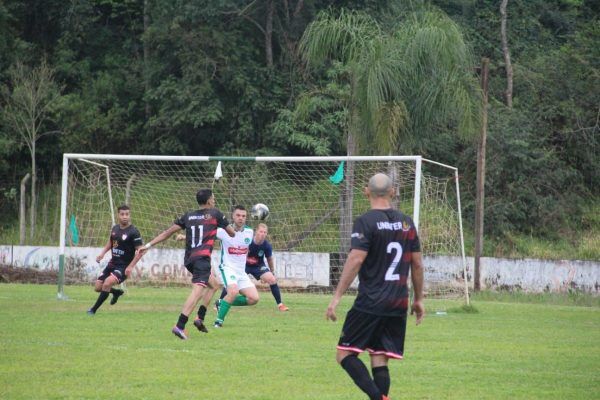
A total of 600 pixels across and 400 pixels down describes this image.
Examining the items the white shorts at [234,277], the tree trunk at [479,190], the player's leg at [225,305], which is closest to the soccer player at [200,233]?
the player's leg at [225,305]

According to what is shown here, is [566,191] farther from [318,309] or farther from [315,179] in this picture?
[318,309]

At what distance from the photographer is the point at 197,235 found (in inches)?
541

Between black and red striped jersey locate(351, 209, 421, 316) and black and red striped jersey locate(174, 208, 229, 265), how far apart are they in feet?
19.9

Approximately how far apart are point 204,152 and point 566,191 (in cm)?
1483

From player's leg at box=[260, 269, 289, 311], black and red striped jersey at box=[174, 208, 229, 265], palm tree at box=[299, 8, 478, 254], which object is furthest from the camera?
palm tree at box=[299, 8, 478, 254]

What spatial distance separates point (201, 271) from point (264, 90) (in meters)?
26.4

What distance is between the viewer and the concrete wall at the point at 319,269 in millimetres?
27391

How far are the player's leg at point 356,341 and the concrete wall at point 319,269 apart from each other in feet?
62.6

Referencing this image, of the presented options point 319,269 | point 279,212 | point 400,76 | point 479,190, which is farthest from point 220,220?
point 479,190

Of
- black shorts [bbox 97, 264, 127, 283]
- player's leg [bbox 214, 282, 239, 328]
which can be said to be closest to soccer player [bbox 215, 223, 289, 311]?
black shorts [bbox 97, 264, 127, 283]

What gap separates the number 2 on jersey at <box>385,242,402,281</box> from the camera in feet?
25.5

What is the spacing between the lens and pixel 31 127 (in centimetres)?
3903

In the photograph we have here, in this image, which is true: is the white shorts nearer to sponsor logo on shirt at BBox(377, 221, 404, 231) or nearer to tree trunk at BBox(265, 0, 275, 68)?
sponsor logo on shirt at BBox(377, 221, 404, 231)

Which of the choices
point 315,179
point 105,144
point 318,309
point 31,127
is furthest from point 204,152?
point 318,309
